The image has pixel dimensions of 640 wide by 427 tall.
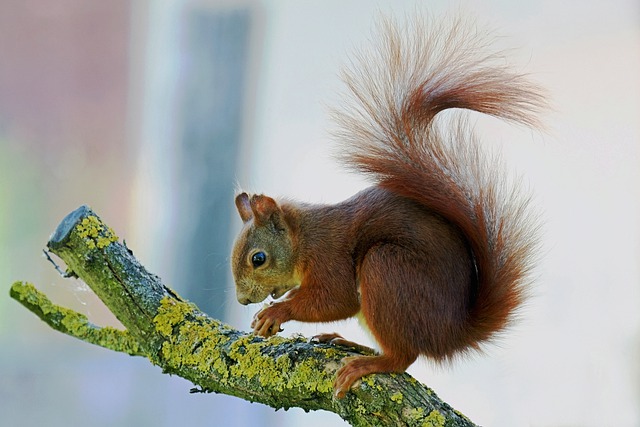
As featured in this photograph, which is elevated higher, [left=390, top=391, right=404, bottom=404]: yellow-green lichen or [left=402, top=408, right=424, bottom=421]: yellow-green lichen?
[left=390, top=391, right=404, bottom=404]: yellow-green lichen

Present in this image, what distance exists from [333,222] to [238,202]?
0.28m

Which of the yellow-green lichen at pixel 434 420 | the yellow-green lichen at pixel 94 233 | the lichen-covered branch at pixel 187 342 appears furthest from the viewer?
the yellow-green lichen at pixel 94 233

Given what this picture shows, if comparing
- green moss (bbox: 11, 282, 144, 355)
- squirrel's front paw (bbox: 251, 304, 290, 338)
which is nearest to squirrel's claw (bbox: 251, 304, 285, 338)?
squirrel's front paw (bbox: 251, 304, 290, 338)

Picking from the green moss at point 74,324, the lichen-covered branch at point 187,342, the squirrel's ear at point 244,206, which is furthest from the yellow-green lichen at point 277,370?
the squirrel's ear at point 244,206

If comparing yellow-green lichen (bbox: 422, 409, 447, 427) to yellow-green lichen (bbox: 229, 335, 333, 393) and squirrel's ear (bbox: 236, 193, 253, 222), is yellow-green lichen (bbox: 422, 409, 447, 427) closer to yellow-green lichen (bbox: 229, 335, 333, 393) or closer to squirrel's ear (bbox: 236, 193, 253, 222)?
yellow-green lichen (bbox: 229, 335, 333, 393)

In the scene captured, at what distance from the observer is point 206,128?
2854mm

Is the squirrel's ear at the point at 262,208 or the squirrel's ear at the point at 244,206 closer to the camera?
the squirrel's ear at the point at 262,208

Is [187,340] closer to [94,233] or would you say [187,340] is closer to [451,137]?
[94,233]

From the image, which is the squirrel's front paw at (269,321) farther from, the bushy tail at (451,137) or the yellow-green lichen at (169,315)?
the bushy tail at (451,137)

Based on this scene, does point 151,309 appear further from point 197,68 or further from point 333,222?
point 197,68

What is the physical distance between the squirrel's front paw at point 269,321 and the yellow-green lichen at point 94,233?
14.3 inches

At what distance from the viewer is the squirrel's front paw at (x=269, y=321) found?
1561mm

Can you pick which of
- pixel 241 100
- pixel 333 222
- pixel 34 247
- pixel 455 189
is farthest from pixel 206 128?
pixel 455 189

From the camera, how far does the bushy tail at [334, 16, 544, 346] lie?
1.52 metres
